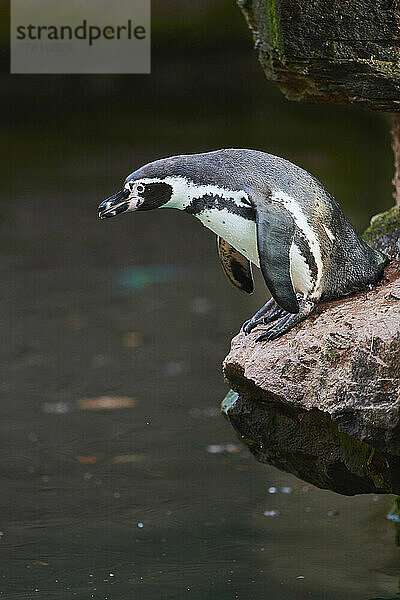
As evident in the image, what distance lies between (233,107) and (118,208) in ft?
16.7

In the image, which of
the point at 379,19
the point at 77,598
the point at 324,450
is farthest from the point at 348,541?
the point at 379,19

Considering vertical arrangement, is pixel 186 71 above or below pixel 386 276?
above

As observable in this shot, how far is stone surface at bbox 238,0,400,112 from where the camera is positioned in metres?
1.68

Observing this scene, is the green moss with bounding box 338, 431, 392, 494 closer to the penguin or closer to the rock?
the rock

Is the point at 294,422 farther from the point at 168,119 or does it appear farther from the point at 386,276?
the point at 168,119

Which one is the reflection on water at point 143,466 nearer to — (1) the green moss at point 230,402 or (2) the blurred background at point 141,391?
(2) the blurred background at point 141,391

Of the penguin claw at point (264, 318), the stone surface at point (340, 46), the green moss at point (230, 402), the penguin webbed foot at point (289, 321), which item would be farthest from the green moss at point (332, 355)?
the stone surface at point (340, 46)

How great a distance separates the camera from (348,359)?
5.08ft

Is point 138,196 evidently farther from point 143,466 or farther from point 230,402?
point 143,466

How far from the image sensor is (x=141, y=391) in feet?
9.77

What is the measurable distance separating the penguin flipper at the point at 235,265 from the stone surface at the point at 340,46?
323mm

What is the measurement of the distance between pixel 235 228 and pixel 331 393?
30 centimetres

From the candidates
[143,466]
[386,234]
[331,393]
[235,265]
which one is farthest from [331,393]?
[143,466]

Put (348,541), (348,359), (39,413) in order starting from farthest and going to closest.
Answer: (39,413) → (348,541) → (348,359)
